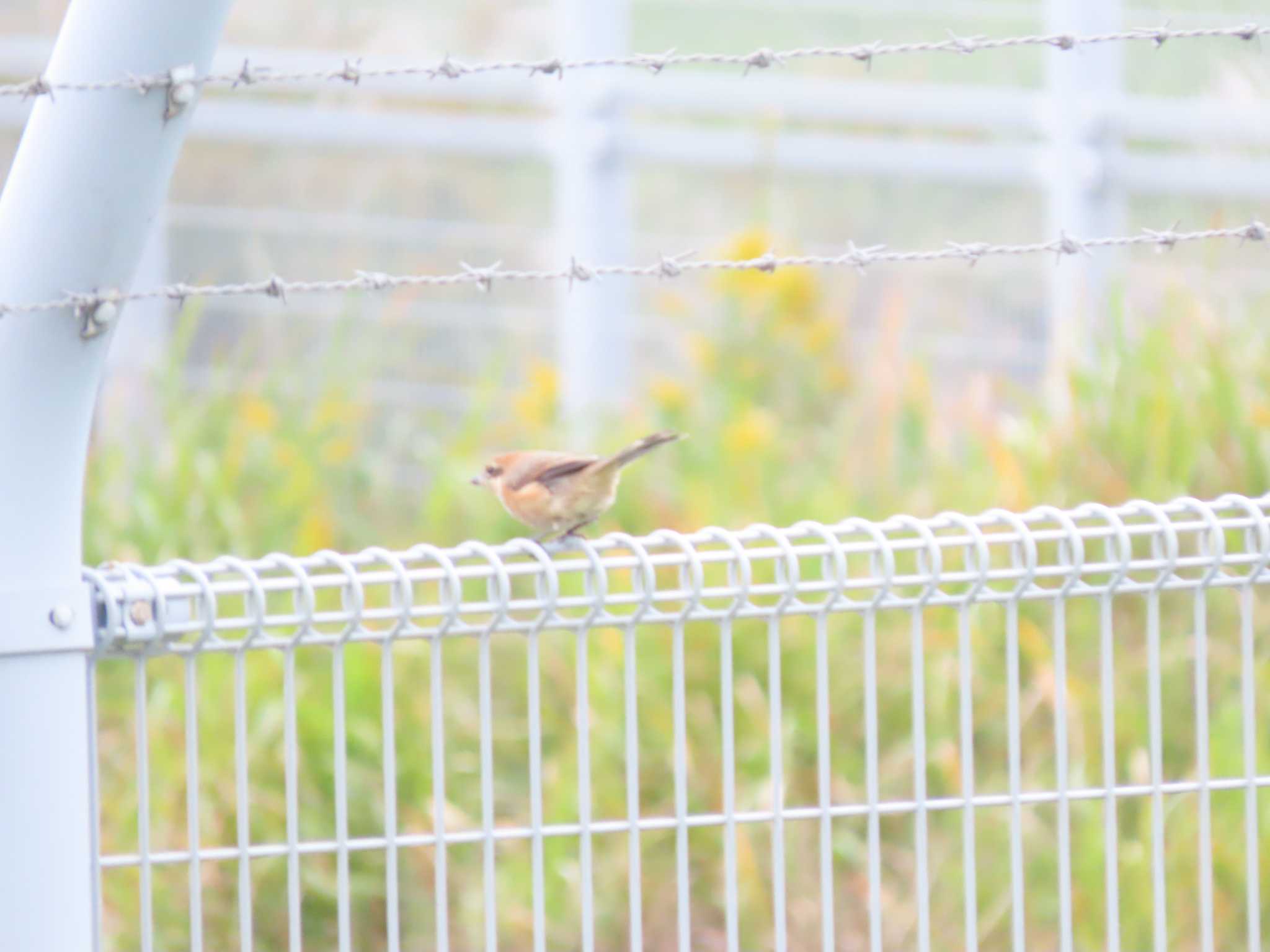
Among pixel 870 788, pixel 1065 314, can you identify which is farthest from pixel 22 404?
pixel 1065 314

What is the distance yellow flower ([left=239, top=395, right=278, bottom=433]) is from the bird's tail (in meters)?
2.63

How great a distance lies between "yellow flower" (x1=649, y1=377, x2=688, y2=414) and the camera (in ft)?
17.3

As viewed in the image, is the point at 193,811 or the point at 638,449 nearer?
the point at 193,811

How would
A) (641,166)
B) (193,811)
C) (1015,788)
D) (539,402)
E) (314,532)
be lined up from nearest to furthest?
(193,811) → (1015,788) → (314,532) → (539,402) → (641,166)

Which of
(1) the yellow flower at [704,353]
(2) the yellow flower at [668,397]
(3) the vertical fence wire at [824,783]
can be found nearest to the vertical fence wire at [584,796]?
(3) the vertical fence wire at [824,783]

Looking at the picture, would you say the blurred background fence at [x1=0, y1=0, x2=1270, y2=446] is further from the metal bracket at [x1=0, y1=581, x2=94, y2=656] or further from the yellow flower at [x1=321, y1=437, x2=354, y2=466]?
→ the metal bracket at [x1=0, y1=581, x2=94, y2=656]

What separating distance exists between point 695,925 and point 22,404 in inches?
96.4

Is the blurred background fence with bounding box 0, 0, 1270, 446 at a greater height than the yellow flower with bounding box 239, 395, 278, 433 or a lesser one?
greater

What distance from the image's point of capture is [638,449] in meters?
2.41

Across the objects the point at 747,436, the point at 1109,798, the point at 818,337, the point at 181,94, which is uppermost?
the point at 818,337

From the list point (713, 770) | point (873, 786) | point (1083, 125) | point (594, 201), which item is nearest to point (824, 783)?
point (873, 786)

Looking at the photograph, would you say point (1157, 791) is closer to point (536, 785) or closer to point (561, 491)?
point (536, 785)

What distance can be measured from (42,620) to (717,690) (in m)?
2.37

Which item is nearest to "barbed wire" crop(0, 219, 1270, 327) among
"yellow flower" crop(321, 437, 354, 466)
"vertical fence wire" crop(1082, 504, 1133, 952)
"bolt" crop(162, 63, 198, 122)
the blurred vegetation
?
"bolt" crop(162, 63, 198, 122)
